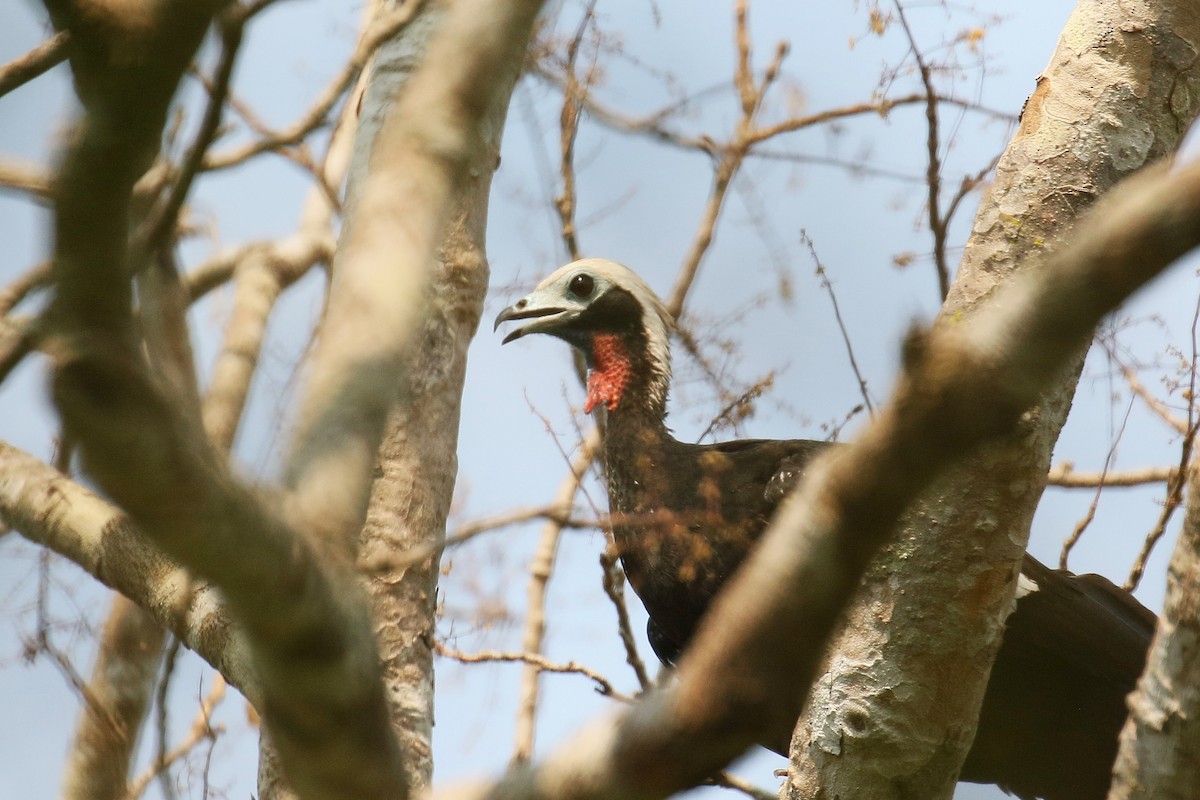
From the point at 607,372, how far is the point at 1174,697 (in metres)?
3.72

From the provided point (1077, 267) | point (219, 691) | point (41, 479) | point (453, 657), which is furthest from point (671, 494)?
point (1077, 267)

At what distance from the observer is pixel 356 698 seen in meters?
1.76

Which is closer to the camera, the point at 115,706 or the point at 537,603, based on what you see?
the point at 115,706

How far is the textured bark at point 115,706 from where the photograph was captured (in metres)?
3.73

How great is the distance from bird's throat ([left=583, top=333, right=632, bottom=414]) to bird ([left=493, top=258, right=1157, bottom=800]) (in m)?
0.43

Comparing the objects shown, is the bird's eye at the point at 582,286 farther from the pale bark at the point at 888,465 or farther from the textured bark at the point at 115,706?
the pale bark at the point at 888,465

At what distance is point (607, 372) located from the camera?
6.16m

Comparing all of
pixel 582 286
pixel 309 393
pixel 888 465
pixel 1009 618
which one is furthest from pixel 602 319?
pixel 888 465

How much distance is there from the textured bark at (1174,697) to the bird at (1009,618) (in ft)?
6.08

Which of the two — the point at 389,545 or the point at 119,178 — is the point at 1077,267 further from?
the point at 389,545

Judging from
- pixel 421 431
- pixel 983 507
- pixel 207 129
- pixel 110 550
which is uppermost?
pixel 421 431

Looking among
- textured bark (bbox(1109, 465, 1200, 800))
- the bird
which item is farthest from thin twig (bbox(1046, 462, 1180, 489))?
textured bark (bbox(1109, 465, 1200, 800))

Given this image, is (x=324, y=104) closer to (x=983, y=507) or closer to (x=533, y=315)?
(x=533, y=315)

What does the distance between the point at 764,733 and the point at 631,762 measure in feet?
0.62
